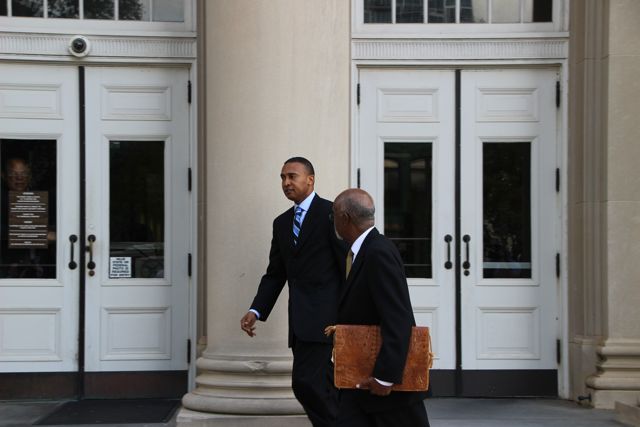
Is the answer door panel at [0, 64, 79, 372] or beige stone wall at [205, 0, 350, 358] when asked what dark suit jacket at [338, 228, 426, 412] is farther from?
door panel at [0, 64, 79, 372]

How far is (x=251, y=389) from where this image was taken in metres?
7.35

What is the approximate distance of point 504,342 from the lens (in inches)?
343

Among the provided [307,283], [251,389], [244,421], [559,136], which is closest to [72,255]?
[251,389]

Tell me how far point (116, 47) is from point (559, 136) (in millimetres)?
3808

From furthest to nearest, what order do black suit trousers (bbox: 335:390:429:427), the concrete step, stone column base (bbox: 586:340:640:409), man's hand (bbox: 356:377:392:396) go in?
1. stone column base (bbox: 586:340:640:409)
2. the concrete step
3. black suit trousers (bbox: 335:390:429:427)
4. man's hand (bbox: 356:377:392:396)

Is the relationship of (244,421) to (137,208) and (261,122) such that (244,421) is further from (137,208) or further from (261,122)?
(137,208)

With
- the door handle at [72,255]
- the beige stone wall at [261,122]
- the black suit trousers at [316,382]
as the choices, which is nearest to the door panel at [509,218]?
the beige stone wall at [261,122]

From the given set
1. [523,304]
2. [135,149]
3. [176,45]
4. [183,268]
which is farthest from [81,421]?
[523,304]

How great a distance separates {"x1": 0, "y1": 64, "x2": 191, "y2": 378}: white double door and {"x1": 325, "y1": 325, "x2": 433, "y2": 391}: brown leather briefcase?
407 centimetres

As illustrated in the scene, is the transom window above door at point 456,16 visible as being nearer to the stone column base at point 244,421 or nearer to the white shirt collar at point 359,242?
the stone column base at point 244,421

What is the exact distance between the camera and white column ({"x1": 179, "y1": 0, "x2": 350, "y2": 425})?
7430 mm

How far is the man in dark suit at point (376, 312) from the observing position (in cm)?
468

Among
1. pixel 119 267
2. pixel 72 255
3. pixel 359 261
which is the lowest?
pixel 119 267

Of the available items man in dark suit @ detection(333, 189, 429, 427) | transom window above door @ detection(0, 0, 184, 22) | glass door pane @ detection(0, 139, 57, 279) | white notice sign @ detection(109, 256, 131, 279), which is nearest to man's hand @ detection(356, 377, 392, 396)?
man in dark suit @ detection(333, 189, 429, 427)
